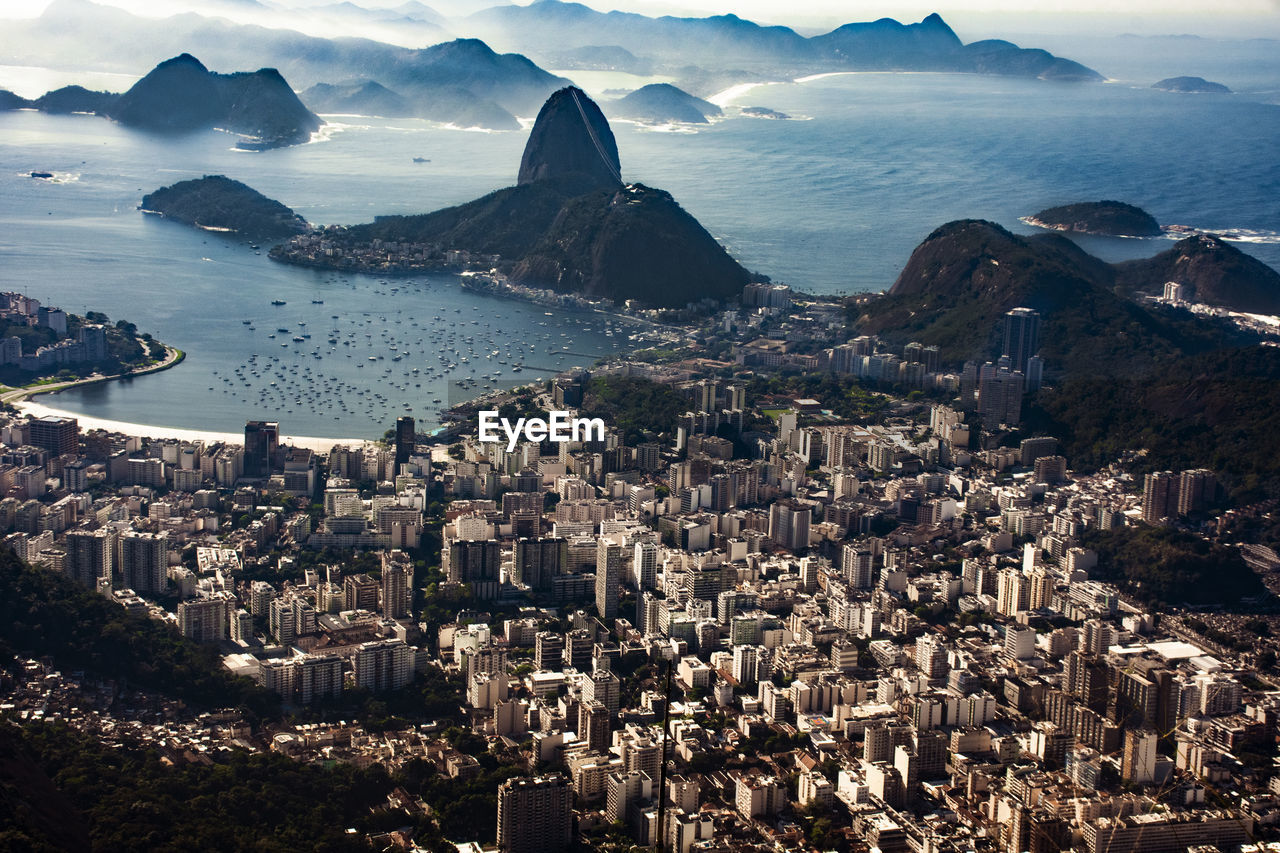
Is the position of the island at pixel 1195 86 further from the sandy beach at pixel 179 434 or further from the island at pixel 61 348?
the sandy beach at pixel 179 434

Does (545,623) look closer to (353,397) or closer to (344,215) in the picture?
(353,397)

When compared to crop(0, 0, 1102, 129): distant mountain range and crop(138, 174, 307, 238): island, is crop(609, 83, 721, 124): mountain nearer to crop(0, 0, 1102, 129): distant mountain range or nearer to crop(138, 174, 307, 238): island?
crop(0, 0, 1102, 129): distant mountain range

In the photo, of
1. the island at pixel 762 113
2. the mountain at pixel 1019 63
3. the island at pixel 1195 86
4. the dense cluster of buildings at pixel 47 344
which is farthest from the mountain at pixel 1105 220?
the mountain at pixel 1019 63

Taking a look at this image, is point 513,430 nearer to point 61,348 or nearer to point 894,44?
point 61,348

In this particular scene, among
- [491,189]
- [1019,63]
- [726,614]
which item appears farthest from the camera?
[1019,63]

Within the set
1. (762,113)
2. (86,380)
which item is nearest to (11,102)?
(762,113)

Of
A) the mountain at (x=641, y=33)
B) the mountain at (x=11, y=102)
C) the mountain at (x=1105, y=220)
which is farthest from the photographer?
the mountain at (x=641, y=33)
